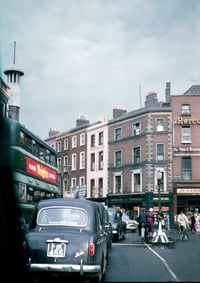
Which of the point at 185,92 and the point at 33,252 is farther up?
the point at 185,92

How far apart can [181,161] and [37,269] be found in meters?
36.1

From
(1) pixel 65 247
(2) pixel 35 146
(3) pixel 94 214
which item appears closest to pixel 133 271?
(3) pixel 94 214

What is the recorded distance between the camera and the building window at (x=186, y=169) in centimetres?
4244

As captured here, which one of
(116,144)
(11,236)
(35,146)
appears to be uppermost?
(116,144)

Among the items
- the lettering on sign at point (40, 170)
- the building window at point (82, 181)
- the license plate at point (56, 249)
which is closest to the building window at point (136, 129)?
the building window at point (82, 181)

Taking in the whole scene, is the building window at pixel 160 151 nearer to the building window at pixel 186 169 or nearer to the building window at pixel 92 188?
the building window at pixel 186 169

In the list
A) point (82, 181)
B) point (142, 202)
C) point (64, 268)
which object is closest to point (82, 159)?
point (82, 181)

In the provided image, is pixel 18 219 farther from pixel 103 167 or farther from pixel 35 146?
pixel 103 167

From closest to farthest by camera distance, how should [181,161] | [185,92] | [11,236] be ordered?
[11,236] → [181,161] → [185,92]

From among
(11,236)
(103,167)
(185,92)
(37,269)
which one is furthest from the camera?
(103,167)

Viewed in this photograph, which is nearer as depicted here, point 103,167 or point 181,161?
point 181,161

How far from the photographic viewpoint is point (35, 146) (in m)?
11.6

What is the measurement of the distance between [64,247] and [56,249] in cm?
14

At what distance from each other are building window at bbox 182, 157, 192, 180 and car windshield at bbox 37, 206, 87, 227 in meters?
34.3
